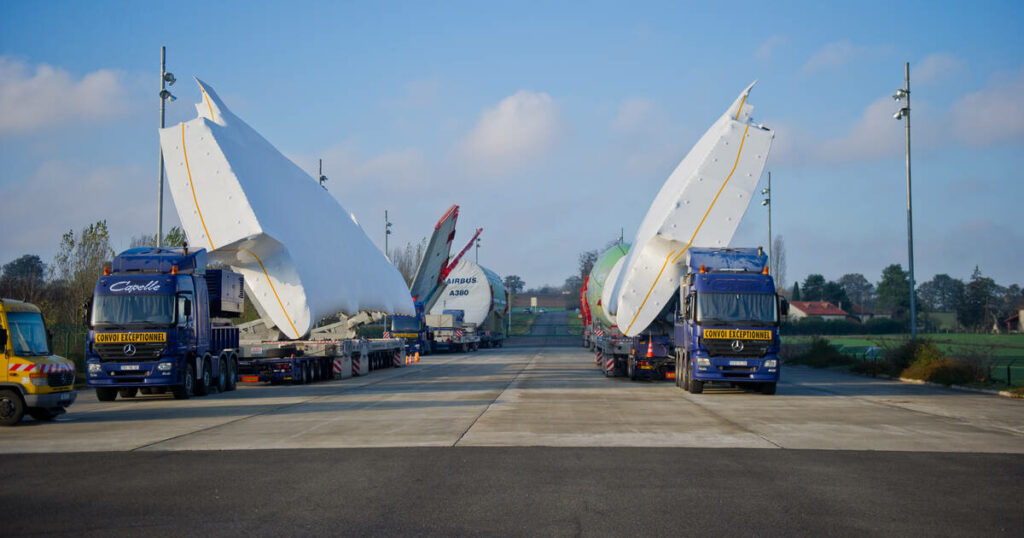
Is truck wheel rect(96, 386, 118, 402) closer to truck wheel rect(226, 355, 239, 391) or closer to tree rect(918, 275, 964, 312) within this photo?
truck wheel rect(226, 355, 239, 391)

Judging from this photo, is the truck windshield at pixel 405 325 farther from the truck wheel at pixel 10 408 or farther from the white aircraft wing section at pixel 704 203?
the truck wheel at pixel 10 408

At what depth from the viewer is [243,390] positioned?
23.6 meters

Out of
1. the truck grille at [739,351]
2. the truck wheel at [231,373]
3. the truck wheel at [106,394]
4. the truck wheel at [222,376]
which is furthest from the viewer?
the truck wheel at [231,373]

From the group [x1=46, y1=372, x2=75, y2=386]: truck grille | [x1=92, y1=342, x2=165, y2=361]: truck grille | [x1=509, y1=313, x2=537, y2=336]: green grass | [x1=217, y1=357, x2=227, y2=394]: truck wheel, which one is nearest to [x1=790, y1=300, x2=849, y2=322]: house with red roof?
[x1=509, y1=313, x2=537, y2=336]: green grass

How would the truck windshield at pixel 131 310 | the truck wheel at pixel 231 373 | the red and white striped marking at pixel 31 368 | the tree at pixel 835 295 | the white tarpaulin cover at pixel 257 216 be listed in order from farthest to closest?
the tree at pixel 835 295, the truck wheel at pixel 231 373, the white tarpaulin cover at pixel 257 216, the truck windshield at pixel 131 310, the red and white striped marking at pixel 31 368

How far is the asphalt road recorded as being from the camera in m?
7.27

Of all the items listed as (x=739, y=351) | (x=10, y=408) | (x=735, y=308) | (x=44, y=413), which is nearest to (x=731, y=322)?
(x=735, y=308)

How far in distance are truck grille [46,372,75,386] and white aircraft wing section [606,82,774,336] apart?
13638 mm

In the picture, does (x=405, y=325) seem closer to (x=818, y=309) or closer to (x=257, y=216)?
(x=257, y=216)

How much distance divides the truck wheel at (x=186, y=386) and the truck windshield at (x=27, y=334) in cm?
419

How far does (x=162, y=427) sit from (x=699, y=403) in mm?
11028

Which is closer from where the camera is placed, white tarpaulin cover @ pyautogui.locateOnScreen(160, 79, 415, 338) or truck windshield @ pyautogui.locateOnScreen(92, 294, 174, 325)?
truck windshield @ pyautogui.locateOnScreen(92, 294, 174, 325)

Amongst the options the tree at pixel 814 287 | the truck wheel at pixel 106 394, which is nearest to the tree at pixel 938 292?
the tree at pixel 814 287

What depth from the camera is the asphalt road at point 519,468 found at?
7.27 m
